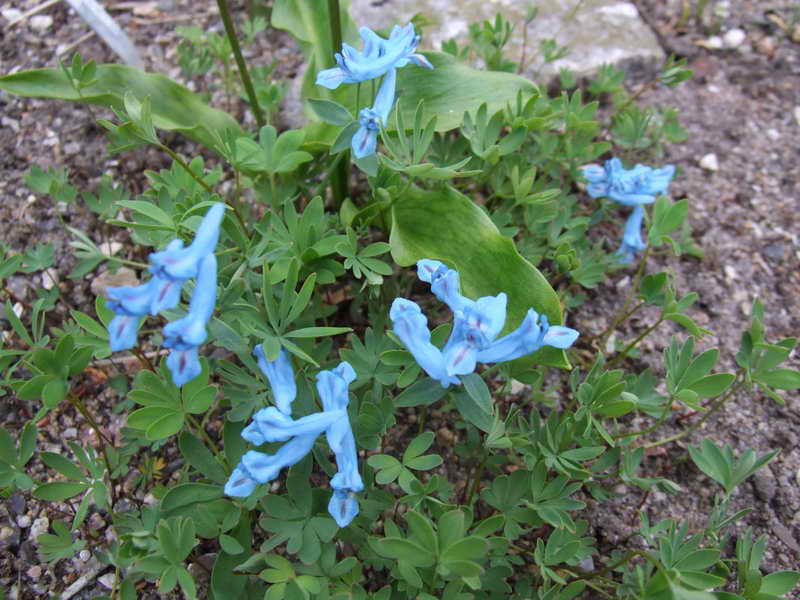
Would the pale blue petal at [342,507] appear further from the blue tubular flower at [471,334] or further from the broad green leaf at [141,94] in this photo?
the broad green leaf at [141,94]

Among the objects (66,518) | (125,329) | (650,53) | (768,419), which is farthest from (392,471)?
(650,53)

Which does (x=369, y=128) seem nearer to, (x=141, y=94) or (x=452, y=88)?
(x=452, y=88)

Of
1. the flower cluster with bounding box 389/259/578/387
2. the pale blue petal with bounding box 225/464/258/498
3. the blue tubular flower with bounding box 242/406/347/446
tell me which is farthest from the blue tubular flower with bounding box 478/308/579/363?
the pale blue petal with bounding box 225/464/258/498

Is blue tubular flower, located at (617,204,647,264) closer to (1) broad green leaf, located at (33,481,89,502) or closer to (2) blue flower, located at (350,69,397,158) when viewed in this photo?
(2) blue flower, located at (350,69,397,158)

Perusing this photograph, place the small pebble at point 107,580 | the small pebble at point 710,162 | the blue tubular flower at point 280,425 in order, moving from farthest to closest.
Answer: the small pebble at point 710,162, the small pebble at point 107,580, the blue tubular flower at point 280,425

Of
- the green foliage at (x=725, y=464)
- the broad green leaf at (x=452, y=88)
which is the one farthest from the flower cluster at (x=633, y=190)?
the green foliage at (x=725, y=464)

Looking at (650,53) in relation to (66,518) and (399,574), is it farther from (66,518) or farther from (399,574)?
(66,518)

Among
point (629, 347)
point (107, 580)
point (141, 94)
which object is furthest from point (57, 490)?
point (629, 347)
